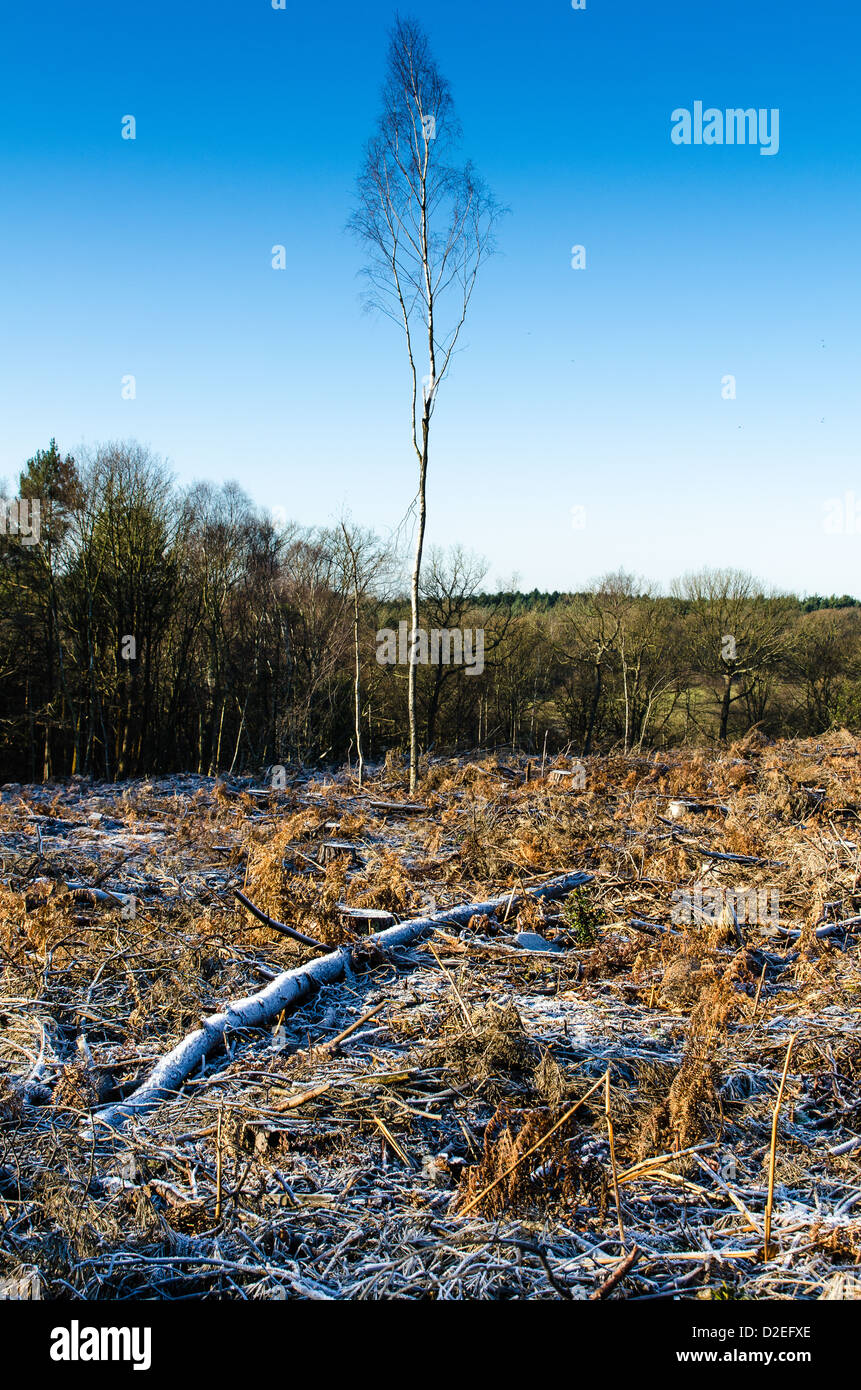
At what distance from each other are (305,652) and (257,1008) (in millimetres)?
26176

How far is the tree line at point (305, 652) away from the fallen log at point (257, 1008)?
8394 millimetres

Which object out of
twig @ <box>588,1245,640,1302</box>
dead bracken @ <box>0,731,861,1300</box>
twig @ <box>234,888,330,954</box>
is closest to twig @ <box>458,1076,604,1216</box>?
dead bracken @ <box>0,731,861,1300</box>

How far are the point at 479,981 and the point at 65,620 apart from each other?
20.5 m

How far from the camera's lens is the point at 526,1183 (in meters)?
2.62

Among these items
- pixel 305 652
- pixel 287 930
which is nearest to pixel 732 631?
pixel 305 652

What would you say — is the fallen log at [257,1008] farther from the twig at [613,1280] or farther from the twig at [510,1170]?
the twig at [613,1280]

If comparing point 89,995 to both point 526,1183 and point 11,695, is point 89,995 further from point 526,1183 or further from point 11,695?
point 11,695

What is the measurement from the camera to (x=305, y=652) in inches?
1162

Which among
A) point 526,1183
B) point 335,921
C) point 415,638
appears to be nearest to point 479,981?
point 335,921

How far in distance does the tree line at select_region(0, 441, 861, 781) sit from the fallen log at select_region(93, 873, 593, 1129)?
8.39m

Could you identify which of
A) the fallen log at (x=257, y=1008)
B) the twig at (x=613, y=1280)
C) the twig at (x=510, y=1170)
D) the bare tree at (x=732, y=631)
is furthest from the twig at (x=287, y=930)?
the bare tree at (x=732, y=631)

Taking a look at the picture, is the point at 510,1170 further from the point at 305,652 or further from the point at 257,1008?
the point at 305,652

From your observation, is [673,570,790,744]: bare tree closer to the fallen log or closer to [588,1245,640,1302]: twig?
the fallen log

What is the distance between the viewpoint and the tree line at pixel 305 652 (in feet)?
68.4
